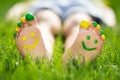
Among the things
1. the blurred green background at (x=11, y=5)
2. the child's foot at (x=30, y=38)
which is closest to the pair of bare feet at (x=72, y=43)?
the child's foot at (x=30, y=38)

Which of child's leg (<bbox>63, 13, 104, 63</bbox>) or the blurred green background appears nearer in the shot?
child's leg (<bbox>63, 13, 104, 63</bbox>)

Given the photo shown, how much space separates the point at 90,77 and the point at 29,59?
0.91 feet

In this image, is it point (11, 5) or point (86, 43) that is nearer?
point (86, 43)

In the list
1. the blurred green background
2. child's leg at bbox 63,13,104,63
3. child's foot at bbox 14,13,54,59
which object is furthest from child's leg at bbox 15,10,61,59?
the blurred green background

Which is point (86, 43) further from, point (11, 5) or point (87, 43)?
point (11, 5)

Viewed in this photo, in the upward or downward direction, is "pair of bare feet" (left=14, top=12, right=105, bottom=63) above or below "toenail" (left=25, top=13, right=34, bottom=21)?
below

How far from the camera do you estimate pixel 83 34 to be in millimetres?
1526

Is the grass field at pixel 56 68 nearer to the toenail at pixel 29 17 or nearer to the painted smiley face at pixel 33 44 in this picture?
the painted smiley face at pixel 33 44

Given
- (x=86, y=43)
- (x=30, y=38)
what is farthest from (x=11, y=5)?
(x=86, y=43)

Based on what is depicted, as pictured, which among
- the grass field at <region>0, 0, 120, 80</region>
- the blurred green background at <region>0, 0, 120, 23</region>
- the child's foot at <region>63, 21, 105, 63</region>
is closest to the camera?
the grass field at <region>0, 0, 120, 80</region>

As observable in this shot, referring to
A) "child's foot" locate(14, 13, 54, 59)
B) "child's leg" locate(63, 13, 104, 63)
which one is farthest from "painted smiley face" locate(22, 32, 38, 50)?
"child's leg" locate(63, 13, 104, 63)

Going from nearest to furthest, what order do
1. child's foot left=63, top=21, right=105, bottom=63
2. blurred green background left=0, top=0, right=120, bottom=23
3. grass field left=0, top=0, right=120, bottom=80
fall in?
grass field left=0, top=0, right=120, bottom=80 < child's foot left=63, top=21, right=105, bottom=63 < blurred green background left=0, top=0, right=120, bottom=23

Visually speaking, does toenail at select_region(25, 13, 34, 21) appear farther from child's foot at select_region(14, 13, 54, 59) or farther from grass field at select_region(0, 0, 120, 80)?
grass field at select_region(0, 0, 120, 80)

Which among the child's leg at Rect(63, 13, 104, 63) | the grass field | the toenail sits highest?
the toenail
